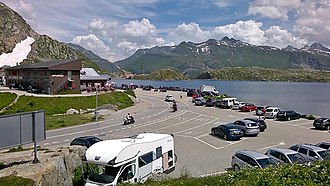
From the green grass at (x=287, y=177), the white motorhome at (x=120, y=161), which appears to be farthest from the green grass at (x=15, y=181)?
the green grass at (x=287, y=177)

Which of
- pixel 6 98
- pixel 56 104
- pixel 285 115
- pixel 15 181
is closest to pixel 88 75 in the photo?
pixel 6 98

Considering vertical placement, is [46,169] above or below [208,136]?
above

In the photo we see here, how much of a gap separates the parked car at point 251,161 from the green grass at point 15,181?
12.0 metres

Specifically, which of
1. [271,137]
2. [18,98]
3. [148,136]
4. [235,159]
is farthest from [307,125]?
[18,98]

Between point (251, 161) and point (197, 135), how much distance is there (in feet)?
61.0

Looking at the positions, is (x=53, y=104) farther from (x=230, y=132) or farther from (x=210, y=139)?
(x=230, y=132)

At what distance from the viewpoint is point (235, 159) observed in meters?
23.1

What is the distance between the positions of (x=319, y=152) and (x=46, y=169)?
18.4m

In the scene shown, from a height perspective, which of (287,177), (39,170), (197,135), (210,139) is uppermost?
(287,177)

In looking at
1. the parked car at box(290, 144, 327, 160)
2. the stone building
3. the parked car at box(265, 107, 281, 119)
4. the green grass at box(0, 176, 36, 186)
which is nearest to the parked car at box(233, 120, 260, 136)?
the parked car at box(290, 144, 327, 160)

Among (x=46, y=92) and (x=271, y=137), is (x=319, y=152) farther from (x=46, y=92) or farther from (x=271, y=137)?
(x=46, y=92)

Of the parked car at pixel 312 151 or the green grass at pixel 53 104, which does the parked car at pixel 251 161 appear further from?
the green grass at pixel 53 104

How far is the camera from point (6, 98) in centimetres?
7312

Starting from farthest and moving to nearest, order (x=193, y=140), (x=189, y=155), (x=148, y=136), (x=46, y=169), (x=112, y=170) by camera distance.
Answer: (x=193, y=140) → (x=189, y=155) → (x=148, y=136) → (x=112, y=170) → (x=46, y=169)
